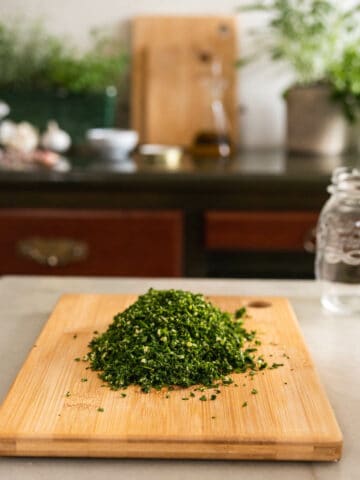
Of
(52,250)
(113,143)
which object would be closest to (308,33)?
(113,143)

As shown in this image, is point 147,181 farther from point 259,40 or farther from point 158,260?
point 259,40

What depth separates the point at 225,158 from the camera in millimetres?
2686

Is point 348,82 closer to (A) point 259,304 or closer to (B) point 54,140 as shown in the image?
(B) point 54,140

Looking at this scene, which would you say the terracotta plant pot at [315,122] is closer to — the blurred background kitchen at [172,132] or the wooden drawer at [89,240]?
the blurred background kitchen at [172,132]

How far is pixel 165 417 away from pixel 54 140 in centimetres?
184

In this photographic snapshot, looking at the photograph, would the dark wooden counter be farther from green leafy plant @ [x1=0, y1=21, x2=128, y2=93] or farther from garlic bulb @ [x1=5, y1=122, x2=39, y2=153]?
green leafy plant @ [x1=0, y1=21, x2=128, y2=93]

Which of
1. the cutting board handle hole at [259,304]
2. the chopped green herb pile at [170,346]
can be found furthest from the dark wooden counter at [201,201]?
the chopped green herb pile at [170,346]

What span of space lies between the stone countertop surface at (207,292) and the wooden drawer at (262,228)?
2.50 feet

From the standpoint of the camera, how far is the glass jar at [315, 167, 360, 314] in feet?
4.28

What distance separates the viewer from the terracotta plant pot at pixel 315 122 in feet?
8.74

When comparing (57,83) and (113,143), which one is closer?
(113,143)

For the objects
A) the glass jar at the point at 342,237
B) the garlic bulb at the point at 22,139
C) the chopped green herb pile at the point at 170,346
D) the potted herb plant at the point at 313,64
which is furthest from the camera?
the potted herb plant at the point at 313,64

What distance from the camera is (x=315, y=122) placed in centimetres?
270

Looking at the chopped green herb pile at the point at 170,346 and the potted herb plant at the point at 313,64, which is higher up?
the potted herb plant at the point at 313,64
